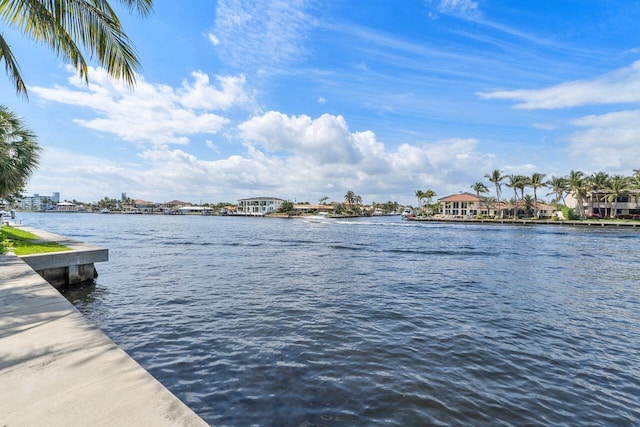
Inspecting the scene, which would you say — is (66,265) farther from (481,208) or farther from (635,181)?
(481,208)

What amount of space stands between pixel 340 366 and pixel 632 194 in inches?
4314

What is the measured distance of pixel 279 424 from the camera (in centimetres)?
488

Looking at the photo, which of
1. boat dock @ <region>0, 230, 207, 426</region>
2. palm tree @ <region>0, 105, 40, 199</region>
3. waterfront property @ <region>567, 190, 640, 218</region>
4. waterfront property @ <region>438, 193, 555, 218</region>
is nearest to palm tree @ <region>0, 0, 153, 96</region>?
boat dock @ <region>0, 230, 207, 426</region>

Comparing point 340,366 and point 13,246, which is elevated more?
point 13,246

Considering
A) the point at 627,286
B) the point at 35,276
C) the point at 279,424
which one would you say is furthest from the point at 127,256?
the point at 627,286

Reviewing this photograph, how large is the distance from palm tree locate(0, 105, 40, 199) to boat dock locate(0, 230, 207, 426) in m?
19.4

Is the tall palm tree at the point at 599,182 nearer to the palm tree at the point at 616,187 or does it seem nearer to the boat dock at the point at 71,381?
the palm tree at the point at 616,187

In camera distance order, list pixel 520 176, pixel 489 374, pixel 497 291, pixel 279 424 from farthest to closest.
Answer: pixel 520 176, pixel 497 291, pixel 489 374, pixel 279 424

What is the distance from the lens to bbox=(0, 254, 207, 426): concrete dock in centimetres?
302

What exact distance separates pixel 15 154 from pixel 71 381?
24797 mm

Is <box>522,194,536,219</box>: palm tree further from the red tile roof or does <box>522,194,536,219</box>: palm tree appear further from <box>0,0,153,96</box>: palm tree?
<box>0,0,153,96</box>: palm tree

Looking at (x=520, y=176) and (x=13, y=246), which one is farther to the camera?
(x=520, y=176)

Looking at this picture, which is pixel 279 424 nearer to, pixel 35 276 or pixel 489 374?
pixel 489 374

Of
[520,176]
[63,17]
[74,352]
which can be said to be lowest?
[74,352]
